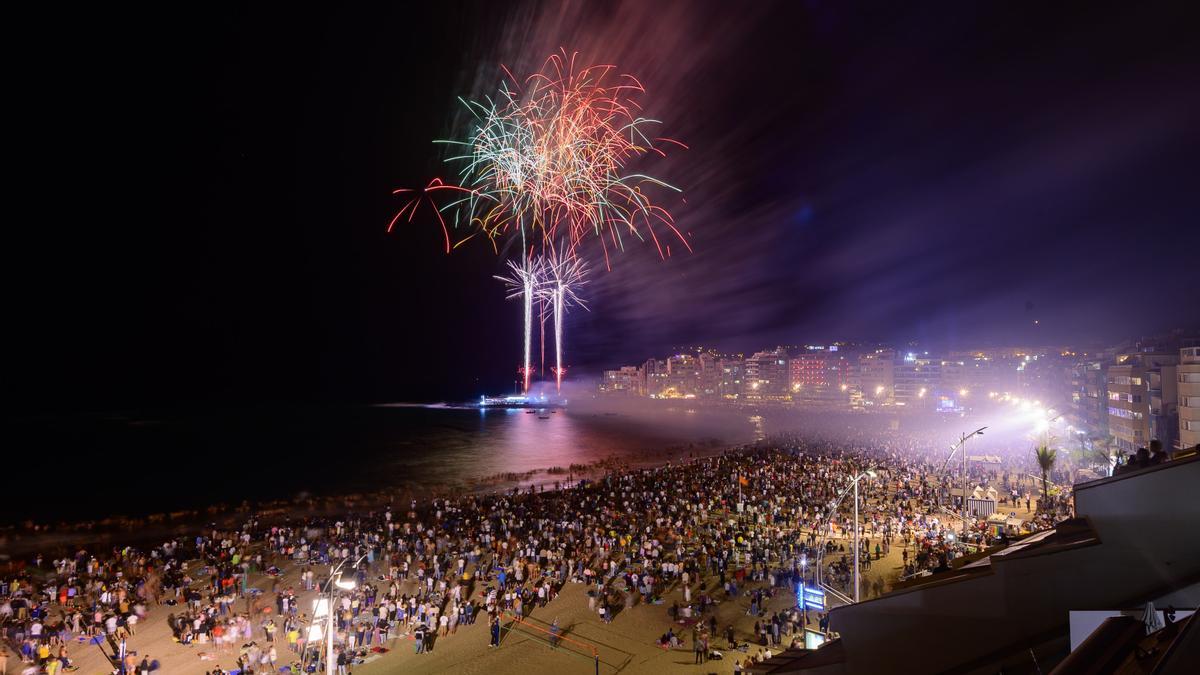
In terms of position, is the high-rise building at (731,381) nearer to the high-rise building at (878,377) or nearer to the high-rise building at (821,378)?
the high-rise building at (821,378)

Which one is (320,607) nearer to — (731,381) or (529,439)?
(529,439)

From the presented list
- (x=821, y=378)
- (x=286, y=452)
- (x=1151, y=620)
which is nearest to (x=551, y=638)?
(x=1151, y=620)

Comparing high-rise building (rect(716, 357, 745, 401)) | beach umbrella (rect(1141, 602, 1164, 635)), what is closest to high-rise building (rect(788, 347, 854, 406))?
high-rise building (rect(716, 357, 745, 401))

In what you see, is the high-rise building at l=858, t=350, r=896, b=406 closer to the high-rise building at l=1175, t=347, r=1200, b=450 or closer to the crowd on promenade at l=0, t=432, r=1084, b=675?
the high-rise building at l=1175, t=347, r=1200, b=450

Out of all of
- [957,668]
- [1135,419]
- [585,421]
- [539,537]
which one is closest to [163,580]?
[539,537]

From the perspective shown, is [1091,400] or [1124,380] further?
[1091,400]
